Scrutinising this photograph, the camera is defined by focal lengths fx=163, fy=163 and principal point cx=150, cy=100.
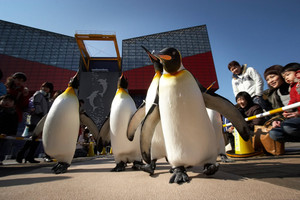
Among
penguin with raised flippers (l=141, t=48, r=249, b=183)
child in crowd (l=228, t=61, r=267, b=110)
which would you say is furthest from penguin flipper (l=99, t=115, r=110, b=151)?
child in crowd (l=228, t=61, r=267, b=110)

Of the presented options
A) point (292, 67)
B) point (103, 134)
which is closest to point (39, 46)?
point (103, 134)

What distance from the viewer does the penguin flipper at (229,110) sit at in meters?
1.35

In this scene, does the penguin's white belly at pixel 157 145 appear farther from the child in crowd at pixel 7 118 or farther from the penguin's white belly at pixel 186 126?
the child in crowd at pixel 7 118

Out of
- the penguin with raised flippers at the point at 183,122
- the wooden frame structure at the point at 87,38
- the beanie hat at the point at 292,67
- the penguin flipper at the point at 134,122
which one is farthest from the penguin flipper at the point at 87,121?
the wooden frame structure at the point at 87,38

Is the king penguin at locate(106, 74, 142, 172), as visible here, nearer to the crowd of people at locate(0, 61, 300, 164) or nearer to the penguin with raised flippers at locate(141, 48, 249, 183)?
the penguin with raised flippers at locate(141, 48, 249, 183)

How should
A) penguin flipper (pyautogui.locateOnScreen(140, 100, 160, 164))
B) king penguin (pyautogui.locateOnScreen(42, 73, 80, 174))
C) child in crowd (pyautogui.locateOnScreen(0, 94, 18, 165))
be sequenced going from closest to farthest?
1. penguin flipper (pyautogui.locateOnScreen(140, 100, 160, 164))
2. king penguin (pyautogui.locateOnScreen(42, 73, 80, 174))
3. child in crowd (pyautogui.locateOnScreen(0, 94, 18, 165))

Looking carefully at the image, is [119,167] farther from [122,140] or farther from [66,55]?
[66,55]

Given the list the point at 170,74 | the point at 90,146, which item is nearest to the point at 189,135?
the point at 170,74

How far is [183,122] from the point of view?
46.0 inches

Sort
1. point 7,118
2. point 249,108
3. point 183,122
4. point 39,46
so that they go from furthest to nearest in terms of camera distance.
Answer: point 39,46 < point 249,108 < point 7,118 < point 183,122

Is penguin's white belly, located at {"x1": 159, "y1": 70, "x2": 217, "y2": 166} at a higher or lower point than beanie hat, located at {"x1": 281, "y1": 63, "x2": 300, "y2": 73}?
lower

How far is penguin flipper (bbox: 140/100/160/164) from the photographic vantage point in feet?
4.56

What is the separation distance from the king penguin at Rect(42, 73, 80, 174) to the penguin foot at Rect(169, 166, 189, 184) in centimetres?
134

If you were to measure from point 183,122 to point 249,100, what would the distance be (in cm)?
248
